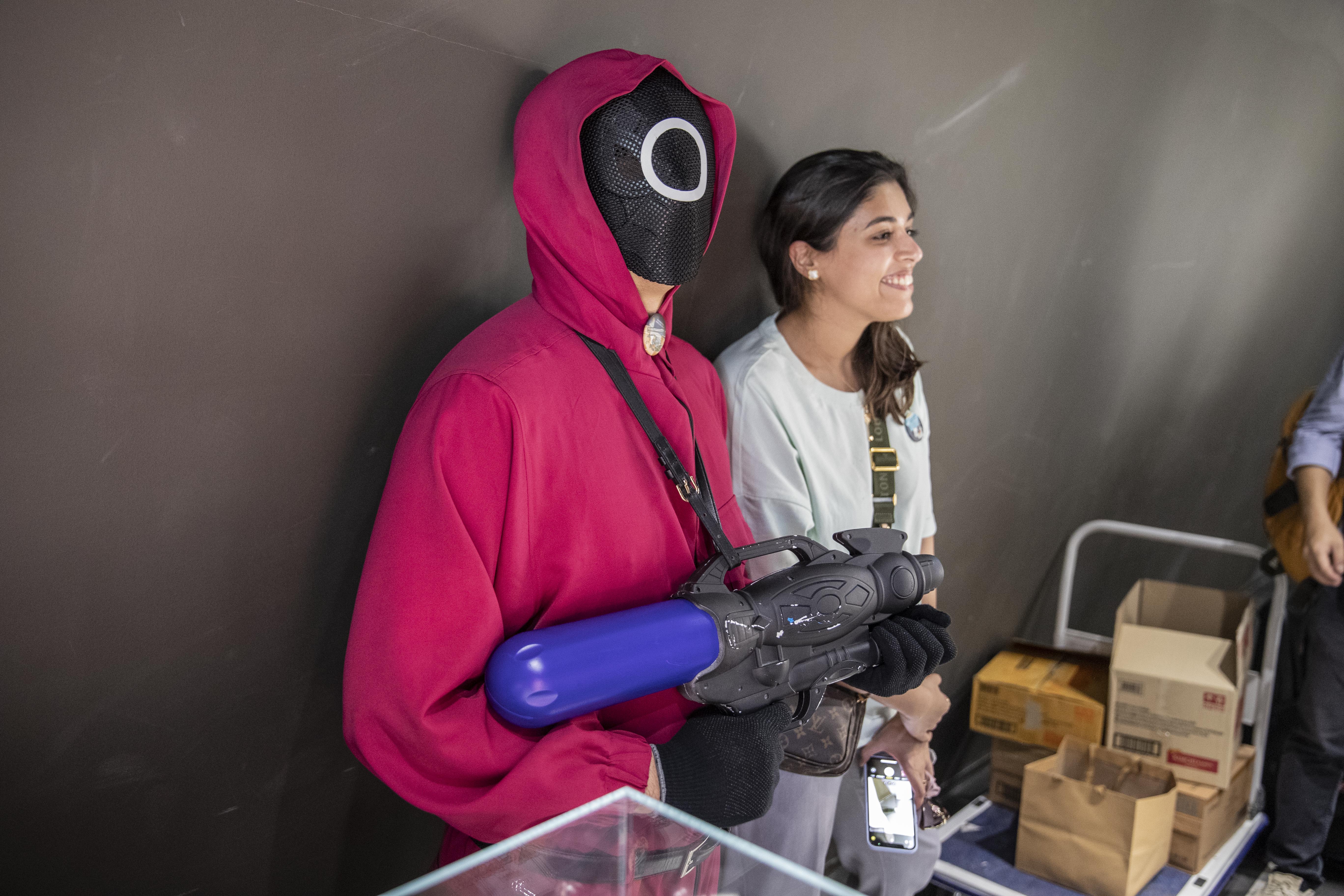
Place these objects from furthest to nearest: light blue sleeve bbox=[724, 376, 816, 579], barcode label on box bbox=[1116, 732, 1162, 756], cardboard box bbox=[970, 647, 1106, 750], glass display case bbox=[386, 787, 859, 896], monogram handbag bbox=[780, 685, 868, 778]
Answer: cardboard box bbox=[970, 647, 1106, 750]
barcode label on box bbox=[1116, 732, 1162, 756]
light blue sleeve bbox=[724, 376, 816, 579]
monogram handbag bbox=[780, 685, 868, 778]
glass display case bbox=[386, 787, 859, 896]

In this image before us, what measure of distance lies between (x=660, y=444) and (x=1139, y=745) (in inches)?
72.3

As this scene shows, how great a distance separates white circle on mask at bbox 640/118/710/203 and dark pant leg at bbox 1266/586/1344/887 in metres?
2.25

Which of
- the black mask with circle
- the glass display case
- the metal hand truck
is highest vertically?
the black mask with circle

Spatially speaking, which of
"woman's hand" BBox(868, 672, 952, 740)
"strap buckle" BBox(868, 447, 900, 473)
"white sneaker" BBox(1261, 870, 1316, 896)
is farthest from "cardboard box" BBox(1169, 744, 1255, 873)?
"strap buckle" BBox(868, 447, 900, 473)

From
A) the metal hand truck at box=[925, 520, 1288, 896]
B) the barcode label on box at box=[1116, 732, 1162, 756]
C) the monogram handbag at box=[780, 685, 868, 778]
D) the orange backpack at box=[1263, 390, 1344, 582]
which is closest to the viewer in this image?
the monogram handbag at box=[780, 685, 868, 778]

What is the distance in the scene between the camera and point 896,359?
197 cm

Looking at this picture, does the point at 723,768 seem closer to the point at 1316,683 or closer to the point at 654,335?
the point at 654,335

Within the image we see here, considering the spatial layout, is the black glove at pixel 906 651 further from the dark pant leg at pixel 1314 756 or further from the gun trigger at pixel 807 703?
the dark pant leg at pixel 1314 756

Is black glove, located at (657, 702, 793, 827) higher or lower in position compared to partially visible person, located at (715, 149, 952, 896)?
lower

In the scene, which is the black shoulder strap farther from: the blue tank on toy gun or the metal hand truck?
the metal hand truck

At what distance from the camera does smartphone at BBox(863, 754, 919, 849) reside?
1791mm

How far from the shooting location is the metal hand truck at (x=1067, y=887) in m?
2.36

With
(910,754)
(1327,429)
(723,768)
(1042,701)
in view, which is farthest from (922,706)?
(1327,429)

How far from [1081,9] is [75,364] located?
2568 mm
